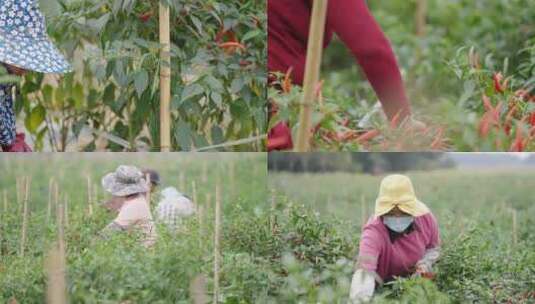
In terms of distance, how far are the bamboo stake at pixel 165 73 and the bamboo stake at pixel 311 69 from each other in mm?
461

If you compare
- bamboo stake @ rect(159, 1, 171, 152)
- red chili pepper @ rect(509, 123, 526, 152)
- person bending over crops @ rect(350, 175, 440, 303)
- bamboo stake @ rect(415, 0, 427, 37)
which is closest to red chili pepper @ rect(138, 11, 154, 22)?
bamboo stake @ rect(159, 1, 171, 152)

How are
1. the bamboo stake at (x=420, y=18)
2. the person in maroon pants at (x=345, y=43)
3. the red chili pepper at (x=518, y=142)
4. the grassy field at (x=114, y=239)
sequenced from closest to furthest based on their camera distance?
the red chili pepper at (x=518, y=142)
the grassy field at (x=114, y=239)
the person in maroon pants at (x=345, y=43)
the bamboo stake at (x=420, y=18)

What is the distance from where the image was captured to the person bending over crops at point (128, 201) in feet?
12.0

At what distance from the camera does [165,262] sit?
138 inches

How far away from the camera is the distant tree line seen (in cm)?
370

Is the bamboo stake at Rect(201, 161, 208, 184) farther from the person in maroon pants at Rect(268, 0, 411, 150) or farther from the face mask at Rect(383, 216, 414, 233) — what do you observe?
the face mask at Rect(383, 216, 414, 233)

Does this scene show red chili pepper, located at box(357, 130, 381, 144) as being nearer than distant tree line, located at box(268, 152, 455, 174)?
Yes

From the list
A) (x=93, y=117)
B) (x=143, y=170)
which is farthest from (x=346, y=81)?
(x=143, y=170)

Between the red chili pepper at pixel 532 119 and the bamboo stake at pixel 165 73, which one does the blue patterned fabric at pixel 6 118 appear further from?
the red chili pepper at pixel 532 119

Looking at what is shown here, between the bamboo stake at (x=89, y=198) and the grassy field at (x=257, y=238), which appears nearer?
the grassy field at (x=257, y=238)

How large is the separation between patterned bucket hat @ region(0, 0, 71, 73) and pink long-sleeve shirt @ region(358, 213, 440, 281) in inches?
39.7

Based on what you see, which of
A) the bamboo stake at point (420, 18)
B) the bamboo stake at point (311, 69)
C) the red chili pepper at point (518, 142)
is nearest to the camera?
the bamboo stake at point (311, 69)

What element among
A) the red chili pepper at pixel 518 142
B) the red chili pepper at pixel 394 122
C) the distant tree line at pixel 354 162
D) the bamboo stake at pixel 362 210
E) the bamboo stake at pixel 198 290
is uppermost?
the red chili pepper at pixel 394 122

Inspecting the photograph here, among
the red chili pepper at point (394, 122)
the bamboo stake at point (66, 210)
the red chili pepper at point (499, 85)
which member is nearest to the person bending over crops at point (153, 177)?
the bamboo stake at point (66, 210)
